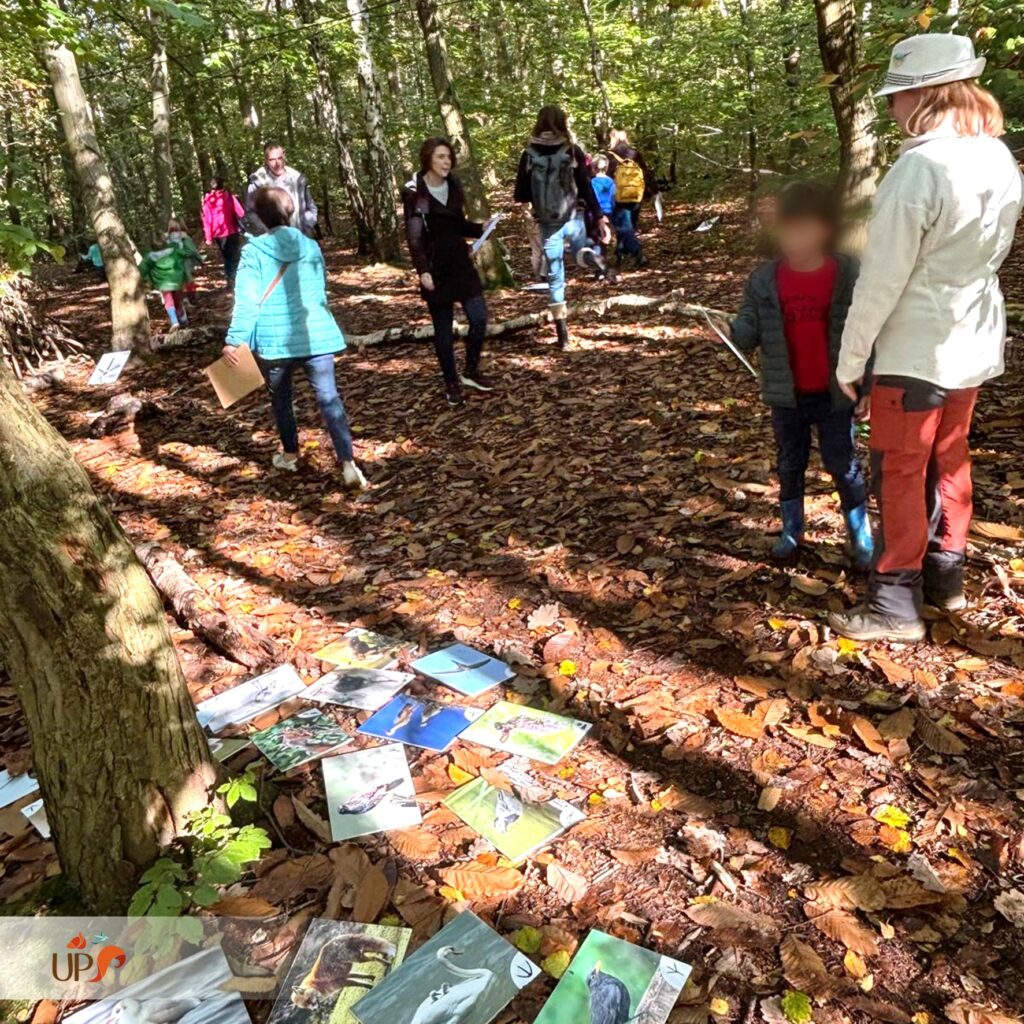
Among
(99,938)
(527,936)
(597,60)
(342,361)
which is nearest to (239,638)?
(99,938)

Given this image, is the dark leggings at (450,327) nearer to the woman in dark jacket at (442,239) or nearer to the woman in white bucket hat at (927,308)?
the woman in dark jacket at (442,239)

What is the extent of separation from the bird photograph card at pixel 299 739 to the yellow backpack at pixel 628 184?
34.2 ft

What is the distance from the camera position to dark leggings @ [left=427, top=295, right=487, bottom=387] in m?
6.62

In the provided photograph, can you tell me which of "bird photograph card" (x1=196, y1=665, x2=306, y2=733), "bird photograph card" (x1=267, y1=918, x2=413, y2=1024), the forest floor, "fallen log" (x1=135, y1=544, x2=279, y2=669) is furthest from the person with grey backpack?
"bird photograph card" (x1=267, y1=918, x2=413, y2=1024)

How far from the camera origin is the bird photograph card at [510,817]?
263 centimetres

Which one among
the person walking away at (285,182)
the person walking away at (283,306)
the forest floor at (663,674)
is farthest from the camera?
the person walking away at (285,182)

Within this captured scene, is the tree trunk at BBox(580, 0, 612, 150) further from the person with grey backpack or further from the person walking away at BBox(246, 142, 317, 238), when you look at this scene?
the person with grey backpack

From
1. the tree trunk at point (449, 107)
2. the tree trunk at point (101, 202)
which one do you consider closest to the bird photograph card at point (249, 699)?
the tree trunk at point (101, 202)

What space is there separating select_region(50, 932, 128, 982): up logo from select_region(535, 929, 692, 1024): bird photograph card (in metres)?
1.26

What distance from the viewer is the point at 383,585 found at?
4.54m

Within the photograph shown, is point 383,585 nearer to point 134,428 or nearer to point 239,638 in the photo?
point 239,638

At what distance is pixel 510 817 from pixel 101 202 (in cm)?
994

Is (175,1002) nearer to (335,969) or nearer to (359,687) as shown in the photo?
(335,969)

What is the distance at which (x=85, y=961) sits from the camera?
2281mm
